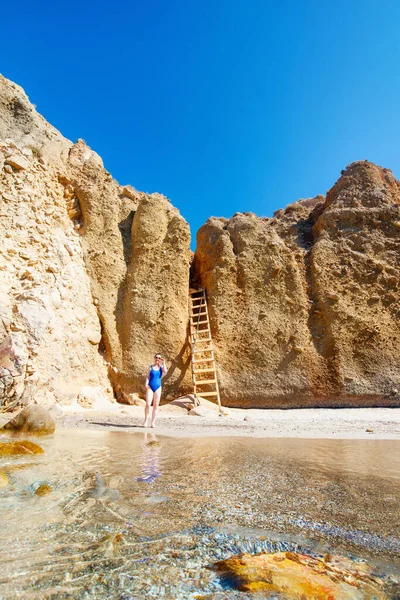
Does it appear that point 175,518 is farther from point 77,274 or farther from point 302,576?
point 77,274

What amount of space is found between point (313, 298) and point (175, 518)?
30.1 feet

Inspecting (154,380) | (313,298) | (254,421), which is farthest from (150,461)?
(313,298)

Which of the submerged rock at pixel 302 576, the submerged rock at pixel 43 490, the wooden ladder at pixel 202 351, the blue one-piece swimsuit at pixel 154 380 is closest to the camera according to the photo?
the submerged rock at pixel 302 576

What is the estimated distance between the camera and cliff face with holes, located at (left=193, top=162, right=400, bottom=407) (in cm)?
921

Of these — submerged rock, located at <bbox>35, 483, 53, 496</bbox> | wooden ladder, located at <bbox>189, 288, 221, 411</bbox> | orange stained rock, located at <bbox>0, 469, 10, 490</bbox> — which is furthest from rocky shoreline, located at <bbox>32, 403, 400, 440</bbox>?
submerged rock, located at <bbox>35, 483, 53, 496</bbox>

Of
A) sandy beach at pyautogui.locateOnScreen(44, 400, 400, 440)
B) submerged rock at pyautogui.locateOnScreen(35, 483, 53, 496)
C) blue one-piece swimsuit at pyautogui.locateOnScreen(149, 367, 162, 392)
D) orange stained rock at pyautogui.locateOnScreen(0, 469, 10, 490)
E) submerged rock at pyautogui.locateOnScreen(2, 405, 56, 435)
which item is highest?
blue one-piece swimsuit at pyautogui.locateOnScreen(149, 367, 162, 392)

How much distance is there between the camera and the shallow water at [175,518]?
147 centimetres

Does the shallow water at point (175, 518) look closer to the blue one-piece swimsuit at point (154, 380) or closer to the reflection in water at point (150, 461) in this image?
the reflection in water at point (150, 461)

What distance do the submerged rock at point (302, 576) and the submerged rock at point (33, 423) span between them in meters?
4.53

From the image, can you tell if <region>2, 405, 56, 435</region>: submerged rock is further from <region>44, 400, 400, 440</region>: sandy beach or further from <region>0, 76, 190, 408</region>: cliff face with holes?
<region>0, 76, 190, 408</region>: cliff face with holes

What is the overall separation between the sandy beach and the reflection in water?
98 cm

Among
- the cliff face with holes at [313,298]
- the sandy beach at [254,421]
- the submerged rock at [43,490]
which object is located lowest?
Result: the sandy beach at [254,421]

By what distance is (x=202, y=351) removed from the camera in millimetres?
9992

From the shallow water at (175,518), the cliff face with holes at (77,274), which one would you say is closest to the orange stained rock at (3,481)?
the shallow water at (175,518)
